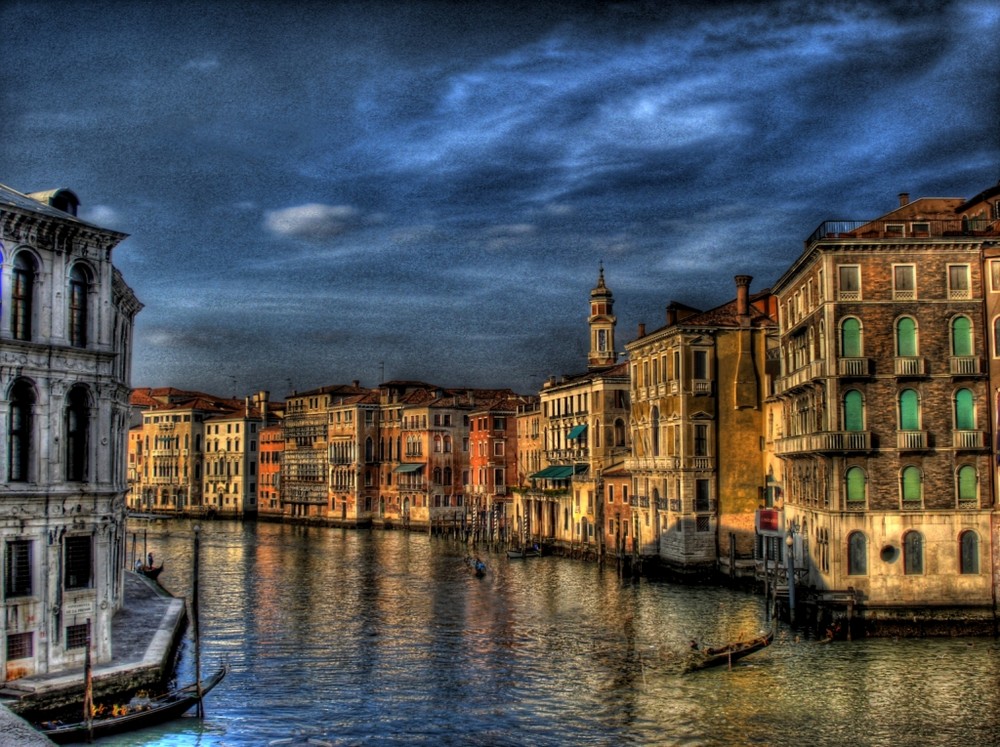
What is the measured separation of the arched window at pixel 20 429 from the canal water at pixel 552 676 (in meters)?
6.00

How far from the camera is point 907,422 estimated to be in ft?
111

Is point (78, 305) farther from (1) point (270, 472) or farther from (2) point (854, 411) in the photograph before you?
(1) point (270, 472)

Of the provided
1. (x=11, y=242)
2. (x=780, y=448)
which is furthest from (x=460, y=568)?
(x=11, y=242)

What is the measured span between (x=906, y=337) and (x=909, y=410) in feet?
7.41

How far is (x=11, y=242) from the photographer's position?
22562 mm

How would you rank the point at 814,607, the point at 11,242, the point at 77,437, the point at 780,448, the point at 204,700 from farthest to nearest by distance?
the point at 780,448, the point at 814,607, the point at 204,700, the point at 77,437, the point at 11,242

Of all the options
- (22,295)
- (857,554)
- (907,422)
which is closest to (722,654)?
(857,554)

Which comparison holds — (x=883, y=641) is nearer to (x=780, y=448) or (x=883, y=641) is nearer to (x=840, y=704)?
(x=840, y=704)

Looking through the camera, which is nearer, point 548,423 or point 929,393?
point 929,393

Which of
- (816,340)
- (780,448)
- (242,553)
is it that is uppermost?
(816,340)

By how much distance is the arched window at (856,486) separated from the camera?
33.7 meters

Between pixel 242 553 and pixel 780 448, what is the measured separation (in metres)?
39.6

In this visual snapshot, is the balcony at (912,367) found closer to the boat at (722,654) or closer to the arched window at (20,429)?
the boat at (722,654)

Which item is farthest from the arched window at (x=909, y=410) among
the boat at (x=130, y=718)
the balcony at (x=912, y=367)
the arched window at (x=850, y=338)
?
the boat at (x=130, y=718)
